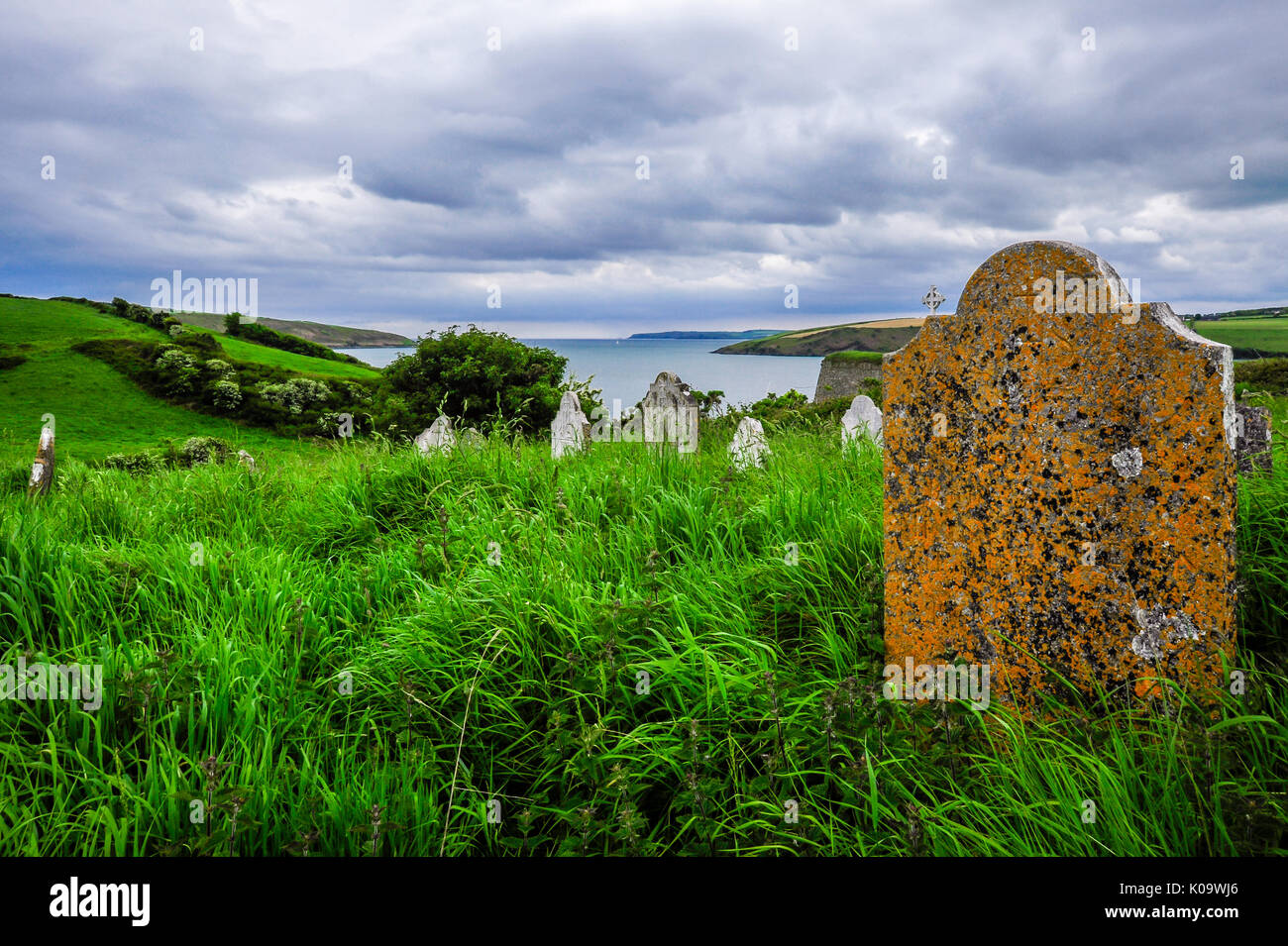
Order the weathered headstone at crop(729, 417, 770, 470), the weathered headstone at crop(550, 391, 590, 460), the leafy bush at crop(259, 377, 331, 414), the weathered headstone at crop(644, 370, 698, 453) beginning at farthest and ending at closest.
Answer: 1. the leafy bush at crop(259, 377, 331, 414)
2. the weathered headstone at crop(550, 391, 590, 460)
3. the weathered headstone at crop(644, 370, 698, 453)
4. the weathered headstone at crop(729, 417, 770, 470)

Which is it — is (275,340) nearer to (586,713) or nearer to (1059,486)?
(586,713)

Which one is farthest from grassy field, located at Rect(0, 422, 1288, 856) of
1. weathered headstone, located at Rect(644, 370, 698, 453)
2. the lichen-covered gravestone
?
weathered headstone, located at Rect(644, 370, 698, 453)

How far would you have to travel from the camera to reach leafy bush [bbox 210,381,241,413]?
26.8 metres

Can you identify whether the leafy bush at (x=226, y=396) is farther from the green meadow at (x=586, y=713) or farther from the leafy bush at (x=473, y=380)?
the green meadow at (x=586, y=713)

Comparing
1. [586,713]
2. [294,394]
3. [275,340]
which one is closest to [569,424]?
[586,713]

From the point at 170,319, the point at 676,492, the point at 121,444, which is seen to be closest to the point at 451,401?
the point at 676,492

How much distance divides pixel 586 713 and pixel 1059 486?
7.01 ft

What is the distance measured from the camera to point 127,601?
12.6 ft

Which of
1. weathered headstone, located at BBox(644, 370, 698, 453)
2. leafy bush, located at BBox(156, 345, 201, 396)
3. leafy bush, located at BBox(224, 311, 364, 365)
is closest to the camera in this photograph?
weathered headstone, located at BBox(644, 370, 698, 453)

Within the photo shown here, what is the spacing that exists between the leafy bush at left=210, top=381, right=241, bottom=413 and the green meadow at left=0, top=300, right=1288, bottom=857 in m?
25.3

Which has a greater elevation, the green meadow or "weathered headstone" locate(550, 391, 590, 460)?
"weathered headstone" locate(550, 391, 590, 460)

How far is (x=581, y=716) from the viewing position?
8.73ft

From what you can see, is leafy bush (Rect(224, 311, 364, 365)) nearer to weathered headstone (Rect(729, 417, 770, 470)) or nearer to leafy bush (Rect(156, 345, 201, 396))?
leafy bush (Rect(156, 345, 201, 396))
